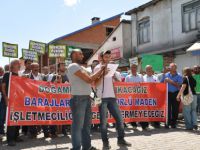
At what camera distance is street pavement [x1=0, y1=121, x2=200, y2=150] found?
7289 millimetres

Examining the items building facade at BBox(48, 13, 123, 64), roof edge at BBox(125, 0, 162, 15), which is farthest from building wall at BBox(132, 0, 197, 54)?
building facade at BBox(48, 13, 123, 64)

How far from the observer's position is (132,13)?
84.9 feet

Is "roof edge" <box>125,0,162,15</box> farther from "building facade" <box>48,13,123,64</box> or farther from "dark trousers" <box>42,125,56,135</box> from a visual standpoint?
"dark trousers" <box>42,125,56,135</box>

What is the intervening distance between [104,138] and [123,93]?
301cm

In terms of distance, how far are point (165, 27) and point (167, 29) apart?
27 cm

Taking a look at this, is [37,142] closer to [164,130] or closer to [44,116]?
[44,116]

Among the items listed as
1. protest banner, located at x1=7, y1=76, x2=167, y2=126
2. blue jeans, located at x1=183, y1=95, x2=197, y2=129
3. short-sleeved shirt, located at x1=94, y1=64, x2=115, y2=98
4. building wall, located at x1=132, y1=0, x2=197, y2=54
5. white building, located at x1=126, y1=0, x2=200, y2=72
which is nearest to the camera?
short-sleeved shirt, located at x1=94, y1=64, x2=115, y2=98

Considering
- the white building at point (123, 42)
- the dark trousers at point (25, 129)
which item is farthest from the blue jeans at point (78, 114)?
the white building at point (123, 42)

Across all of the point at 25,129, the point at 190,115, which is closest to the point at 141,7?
the point at 190,115

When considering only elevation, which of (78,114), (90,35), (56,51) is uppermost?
(90,35)

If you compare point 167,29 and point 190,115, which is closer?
point 190,115

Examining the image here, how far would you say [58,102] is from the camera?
9.10 m

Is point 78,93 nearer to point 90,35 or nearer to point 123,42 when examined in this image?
point 123,42

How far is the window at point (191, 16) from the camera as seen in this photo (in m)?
19.9
